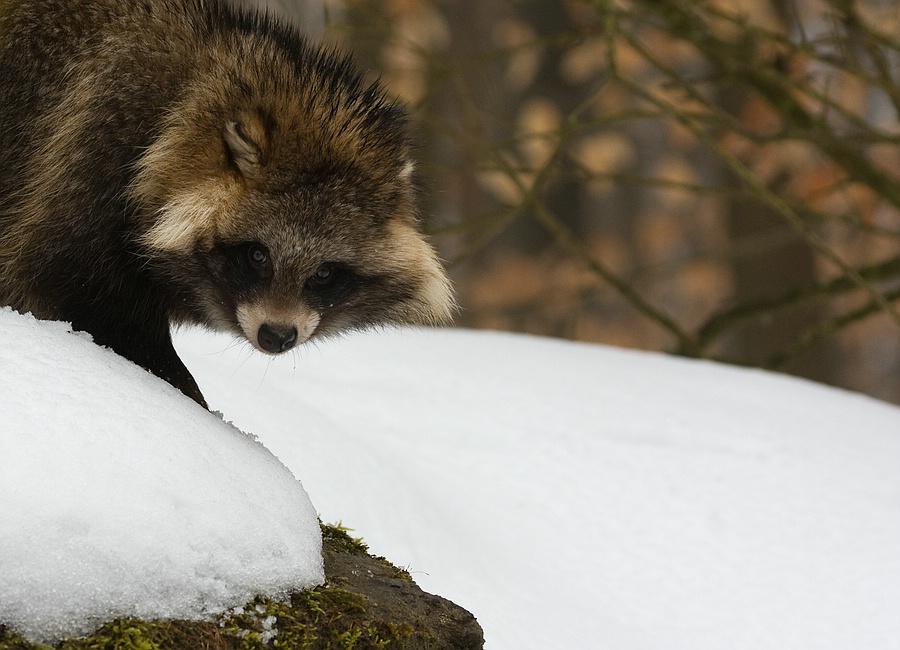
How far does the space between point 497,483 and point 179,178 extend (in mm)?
1702

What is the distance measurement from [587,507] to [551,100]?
8.22 m

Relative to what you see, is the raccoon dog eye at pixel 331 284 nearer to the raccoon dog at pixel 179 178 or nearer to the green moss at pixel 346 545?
the raccoon dog at pixel 179 178

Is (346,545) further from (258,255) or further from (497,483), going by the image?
(497,483)

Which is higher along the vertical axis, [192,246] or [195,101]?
[195,101]

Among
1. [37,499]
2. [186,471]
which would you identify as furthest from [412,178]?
[37,499]

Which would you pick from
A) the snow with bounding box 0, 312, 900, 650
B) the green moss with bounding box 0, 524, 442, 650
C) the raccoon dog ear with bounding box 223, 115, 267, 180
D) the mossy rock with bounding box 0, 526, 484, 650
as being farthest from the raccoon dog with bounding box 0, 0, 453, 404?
the green moss with bounding box 0, 524, 442, 650

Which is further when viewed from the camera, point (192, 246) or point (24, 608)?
point (192, 246)

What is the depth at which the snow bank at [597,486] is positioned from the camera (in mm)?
3416

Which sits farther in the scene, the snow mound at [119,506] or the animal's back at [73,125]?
the animal's back at [73,125]

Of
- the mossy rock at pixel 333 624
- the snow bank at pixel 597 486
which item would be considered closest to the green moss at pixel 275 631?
the mossy rock at pixel 333 624

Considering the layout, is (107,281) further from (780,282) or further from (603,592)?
(780,282)

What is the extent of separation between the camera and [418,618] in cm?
243

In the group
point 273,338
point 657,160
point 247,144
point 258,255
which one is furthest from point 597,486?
point 657,160

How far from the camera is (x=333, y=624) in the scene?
228 centimetres
